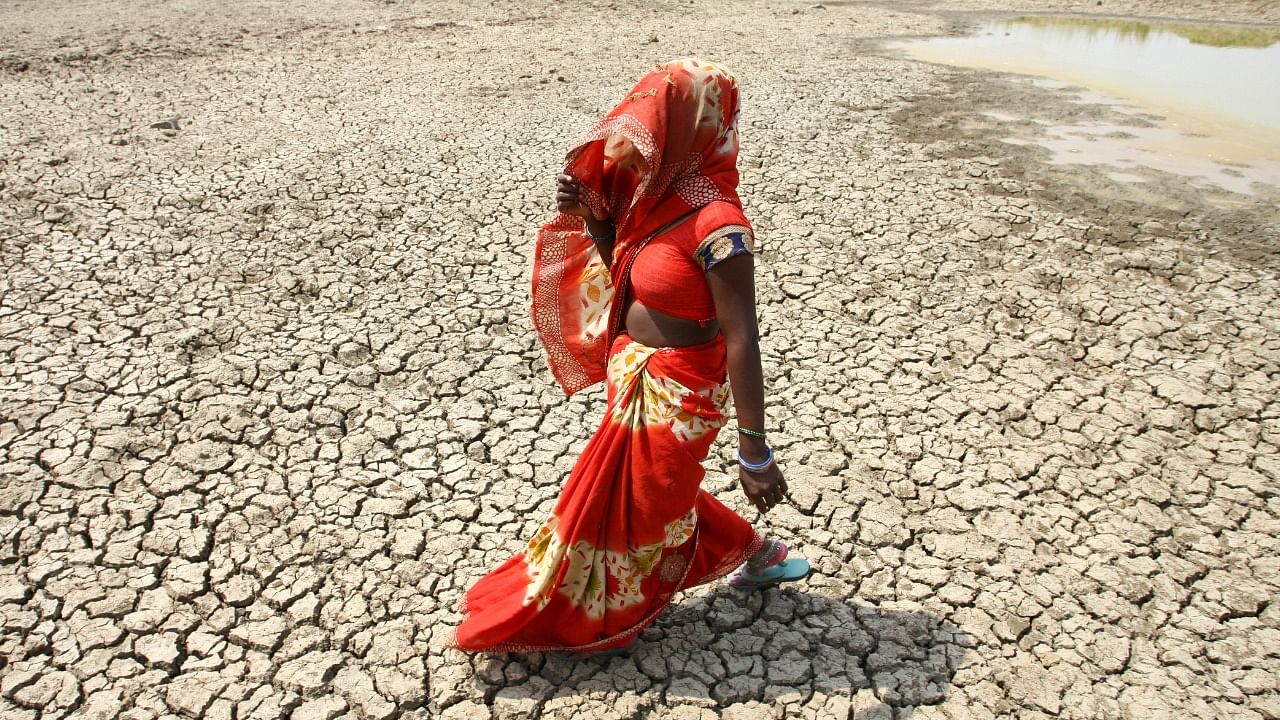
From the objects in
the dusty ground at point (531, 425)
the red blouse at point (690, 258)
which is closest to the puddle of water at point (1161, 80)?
the dusty ground at point (531, 425)

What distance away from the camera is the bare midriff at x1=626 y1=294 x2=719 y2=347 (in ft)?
6.41

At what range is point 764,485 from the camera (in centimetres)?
197

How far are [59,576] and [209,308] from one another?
5.46ft

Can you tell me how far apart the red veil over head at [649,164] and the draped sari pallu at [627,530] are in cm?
22

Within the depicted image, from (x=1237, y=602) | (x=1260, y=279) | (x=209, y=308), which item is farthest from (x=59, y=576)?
(x=1260, y=279)

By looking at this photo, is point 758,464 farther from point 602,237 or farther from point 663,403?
point 602,237

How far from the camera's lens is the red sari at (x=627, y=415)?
73.4 inches

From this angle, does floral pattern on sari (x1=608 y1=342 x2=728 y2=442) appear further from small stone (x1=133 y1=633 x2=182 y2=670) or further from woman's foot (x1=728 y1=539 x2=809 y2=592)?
small stone (x1=133 y1=633 x2=182 y2=670)

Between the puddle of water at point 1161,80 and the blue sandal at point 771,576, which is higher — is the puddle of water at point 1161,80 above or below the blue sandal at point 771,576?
above

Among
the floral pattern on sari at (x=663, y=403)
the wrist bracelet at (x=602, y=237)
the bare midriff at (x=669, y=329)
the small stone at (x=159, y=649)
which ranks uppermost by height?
the wrist bracelet at (x=602, y=237)

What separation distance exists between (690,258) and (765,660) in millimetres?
1148

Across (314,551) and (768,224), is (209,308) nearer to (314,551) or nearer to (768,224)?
(314,551)

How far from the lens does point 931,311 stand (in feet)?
13.4

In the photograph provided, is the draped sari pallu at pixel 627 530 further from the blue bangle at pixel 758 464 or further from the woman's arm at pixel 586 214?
the woman's arm at pixel 586 214
